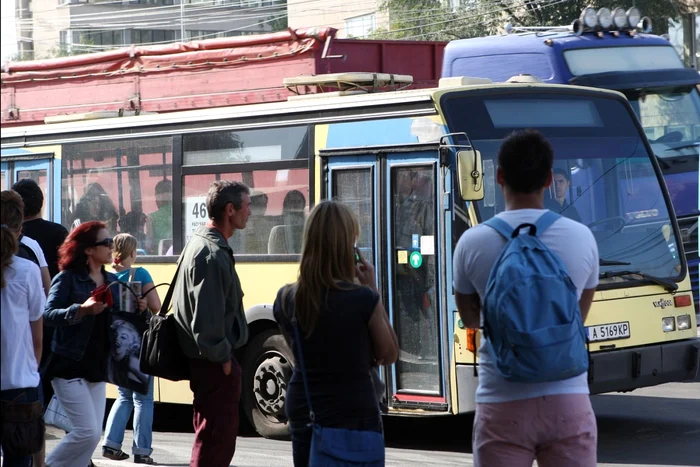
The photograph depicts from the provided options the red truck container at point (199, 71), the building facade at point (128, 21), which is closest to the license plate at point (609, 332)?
the red truck container at point (199, 71)

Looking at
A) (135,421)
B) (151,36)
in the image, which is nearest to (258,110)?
(135,421)

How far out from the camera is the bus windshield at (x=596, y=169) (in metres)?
9.46

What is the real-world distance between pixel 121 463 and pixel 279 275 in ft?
8.28

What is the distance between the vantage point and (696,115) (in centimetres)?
1557

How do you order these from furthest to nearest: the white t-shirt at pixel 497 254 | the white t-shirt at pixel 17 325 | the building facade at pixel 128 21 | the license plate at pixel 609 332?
the building facade at pixel 128 21 < the license plate at pixel 609 332 < the white t-shirt at pixel 17 325 < the white t-shirt at pixel 497 254

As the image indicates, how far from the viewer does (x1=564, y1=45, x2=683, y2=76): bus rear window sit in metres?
14.4

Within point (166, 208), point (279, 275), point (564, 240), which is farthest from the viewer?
point (166, 208)

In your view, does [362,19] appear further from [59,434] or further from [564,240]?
[564,240]

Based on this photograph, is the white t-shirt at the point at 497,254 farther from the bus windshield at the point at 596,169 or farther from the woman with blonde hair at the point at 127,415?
the bus windshield at the point at 596,169

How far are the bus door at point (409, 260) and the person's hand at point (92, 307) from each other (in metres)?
3.07

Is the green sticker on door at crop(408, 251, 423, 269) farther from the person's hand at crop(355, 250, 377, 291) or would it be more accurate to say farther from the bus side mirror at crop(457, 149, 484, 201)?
the person's hand at crop(355, 250, 377, 291)

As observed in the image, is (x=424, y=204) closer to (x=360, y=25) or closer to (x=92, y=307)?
(x=92, y=307)

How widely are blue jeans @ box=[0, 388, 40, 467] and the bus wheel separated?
4389 mm

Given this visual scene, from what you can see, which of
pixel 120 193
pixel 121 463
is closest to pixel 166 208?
pixel 120 193
